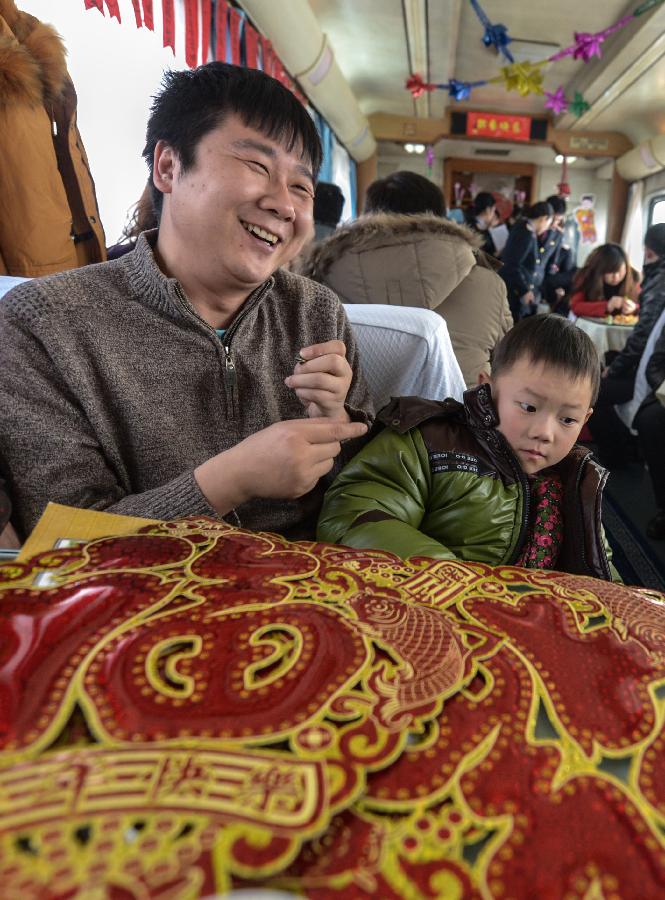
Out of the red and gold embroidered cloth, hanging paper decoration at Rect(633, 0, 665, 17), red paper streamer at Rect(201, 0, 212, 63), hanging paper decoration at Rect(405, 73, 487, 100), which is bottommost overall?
the red and gold embroidered cloth

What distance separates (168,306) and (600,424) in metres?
2.70

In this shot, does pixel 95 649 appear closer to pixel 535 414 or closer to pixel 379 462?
pixel 379 462

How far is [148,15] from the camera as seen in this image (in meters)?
2.00

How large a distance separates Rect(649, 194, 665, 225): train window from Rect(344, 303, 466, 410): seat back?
803 cm

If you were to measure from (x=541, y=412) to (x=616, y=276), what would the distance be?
3.29 metres

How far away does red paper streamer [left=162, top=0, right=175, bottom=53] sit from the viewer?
7.04 feet

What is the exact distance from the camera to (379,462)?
2.90 feet

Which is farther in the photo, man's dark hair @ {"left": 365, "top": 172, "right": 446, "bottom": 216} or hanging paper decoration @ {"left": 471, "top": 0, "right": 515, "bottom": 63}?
hanging paper decoration @ {"left": 471, "top": 0, "right": 515, "bottom": 63}

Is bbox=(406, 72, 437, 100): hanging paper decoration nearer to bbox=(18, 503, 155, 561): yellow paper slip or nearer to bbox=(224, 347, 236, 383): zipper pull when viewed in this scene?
bbox=(224, 347, 236, 383): zipper pull

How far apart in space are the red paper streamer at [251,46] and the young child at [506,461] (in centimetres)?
302

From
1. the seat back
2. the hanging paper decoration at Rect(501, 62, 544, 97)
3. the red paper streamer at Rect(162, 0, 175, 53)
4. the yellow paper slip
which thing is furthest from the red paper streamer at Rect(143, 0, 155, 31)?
the hanging paper decoration at Rect(501, 62, 544, 97)

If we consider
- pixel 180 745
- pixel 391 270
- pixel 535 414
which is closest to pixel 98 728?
pixel 180 745

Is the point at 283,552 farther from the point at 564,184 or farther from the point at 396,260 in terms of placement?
the point at 564,184

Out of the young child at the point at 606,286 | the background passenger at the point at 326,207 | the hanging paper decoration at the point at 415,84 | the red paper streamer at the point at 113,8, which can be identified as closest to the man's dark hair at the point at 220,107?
the red paper streamer at the point at 113,8
